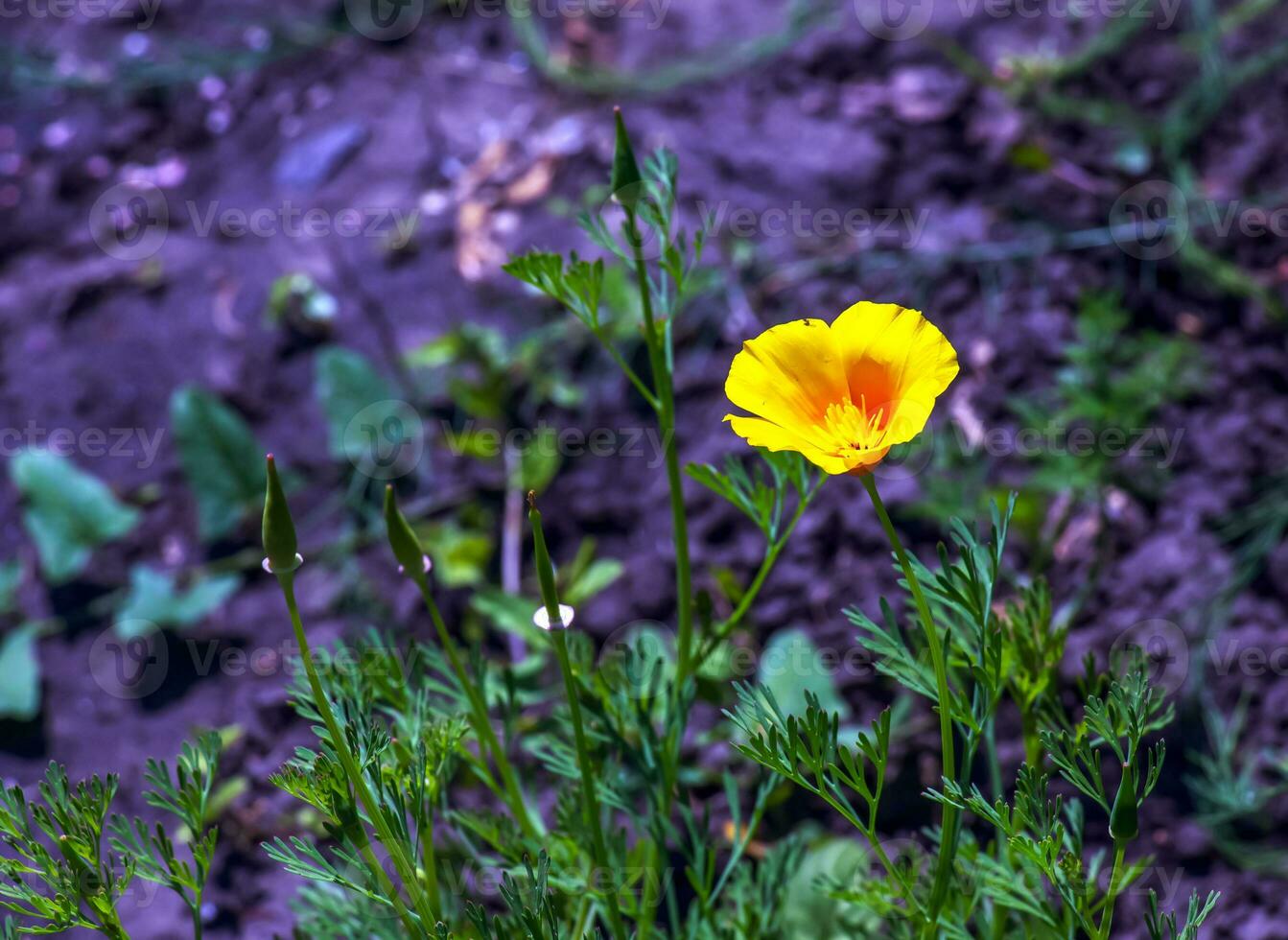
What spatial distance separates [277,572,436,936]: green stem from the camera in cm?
100

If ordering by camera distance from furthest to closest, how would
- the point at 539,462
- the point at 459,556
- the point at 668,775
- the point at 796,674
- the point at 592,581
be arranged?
the point at 539,462, the point at 459,556, the point at 592,581, the point at 796,674, the point at 668,775

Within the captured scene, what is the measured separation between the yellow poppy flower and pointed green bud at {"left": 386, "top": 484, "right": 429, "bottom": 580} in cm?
34

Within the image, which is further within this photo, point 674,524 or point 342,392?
A: point 342,392

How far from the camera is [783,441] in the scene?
41.8 inches

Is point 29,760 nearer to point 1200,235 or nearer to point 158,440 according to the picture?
point 158,440

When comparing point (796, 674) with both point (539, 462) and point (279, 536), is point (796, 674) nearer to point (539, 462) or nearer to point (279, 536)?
point (539, 462)

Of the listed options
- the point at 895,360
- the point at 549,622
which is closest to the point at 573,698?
the point at 549,622

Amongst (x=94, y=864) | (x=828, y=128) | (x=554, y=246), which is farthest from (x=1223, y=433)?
(x=94, y=864)

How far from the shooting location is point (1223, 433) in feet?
7.26

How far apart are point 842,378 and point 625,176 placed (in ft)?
1.02

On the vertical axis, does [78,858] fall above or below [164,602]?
above

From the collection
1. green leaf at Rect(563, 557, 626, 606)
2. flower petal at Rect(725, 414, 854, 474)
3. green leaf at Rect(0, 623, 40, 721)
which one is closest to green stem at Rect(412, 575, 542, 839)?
flower petal at Rect(725, 414, 854, 474)

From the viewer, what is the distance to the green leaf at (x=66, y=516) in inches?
97.6

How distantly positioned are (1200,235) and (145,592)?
240 centimetres
